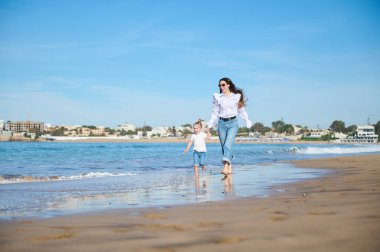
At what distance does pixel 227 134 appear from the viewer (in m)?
8.51

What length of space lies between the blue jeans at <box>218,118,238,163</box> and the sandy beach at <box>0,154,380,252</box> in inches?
153

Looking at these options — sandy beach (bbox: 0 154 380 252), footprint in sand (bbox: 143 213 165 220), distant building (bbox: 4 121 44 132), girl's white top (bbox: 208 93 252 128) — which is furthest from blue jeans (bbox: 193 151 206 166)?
distant building (bbox: 4 121 44 132)

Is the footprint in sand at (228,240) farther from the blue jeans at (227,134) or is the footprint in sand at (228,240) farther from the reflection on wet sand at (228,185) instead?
the blue jeans at (227,134)

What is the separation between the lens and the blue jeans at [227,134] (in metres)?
8.45

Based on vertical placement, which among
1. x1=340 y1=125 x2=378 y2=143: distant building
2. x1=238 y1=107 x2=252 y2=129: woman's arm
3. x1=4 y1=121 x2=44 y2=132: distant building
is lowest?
x1=340 y1=125 x2=378 y2=143: distant building

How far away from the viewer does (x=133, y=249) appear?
2.70m

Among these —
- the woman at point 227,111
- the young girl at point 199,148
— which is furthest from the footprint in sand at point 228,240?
the young girl at point 199,148

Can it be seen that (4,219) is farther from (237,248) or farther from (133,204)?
(237,248)

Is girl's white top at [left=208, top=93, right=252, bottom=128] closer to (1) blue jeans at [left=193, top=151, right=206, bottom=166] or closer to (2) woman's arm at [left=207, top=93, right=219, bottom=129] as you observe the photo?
(2) woman's arm at [left=207, top=93, right=219, bottom=129]

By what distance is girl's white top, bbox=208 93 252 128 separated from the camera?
8492 mm

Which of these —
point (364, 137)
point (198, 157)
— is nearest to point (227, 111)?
point (198, 157)

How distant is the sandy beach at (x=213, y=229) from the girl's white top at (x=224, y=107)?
4.07 metres

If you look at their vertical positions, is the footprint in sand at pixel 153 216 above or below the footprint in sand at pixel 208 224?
below

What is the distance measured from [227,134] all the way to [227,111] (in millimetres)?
482
